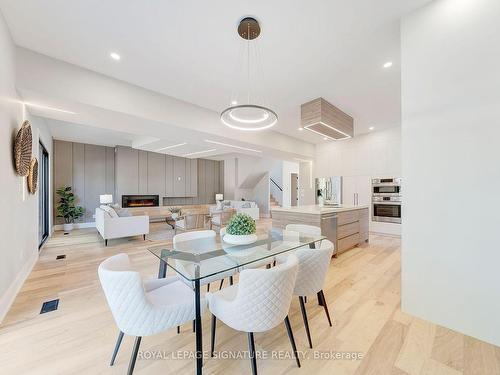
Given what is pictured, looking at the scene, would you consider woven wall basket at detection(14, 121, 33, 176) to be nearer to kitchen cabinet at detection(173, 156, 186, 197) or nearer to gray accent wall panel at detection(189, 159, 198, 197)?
kitchen cabinet at detection(173, 156, 186, 197)

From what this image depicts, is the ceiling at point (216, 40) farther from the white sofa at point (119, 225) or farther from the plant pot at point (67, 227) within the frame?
the plant pot at point (67, 227)

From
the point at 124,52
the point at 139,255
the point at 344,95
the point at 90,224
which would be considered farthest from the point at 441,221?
the point at 90,224

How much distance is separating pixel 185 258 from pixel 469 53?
286 cm

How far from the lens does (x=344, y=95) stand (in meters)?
3.57

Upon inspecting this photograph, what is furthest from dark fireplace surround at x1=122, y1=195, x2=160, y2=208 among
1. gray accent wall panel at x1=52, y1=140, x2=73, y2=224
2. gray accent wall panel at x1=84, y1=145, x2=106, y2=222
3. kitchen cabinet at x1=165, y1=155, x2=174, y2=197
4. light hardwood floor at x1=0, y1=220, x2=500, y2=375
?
light hardwood floor at x1=0, y1=220, x2=500, y2=375

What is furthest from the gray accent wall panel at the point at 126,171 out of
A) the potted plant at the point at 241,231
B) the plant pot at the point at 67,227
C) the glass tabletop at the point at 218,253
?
the potted plant at the point at 241,231

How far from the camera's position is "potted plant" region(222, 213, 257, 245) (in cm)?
210

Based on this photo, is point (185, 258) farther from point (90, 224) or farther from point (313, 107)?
point (90, 224)

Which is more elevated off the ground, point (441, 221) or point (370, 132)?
point (370, 132)

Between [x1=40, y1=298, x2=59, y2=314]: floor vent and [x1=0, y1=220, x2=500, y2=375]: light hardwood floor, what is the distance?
0.14 ft

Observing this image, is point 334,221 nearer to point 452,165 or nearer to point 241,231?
point 452,165

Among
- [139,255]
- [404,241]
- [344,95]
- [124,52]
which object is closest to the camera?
[404,241]

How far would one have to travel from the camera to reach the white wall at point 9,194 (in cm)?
205

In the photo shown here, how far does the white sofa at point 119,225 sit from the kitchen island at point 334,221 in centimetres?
325
